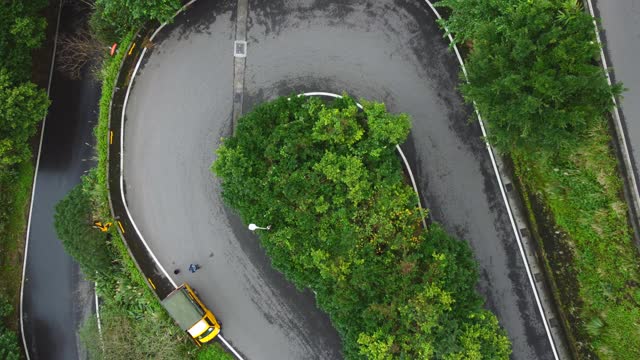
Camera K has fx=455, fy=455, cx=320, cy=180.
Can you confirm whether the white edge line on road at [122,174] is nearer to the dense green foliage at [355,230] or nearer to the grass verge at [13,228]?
the dense green foliage at [355,230]

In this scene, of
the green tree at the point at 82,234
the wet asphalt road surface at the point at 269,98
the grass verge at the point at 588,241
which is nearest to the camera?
the grass verge at the point at 588,241

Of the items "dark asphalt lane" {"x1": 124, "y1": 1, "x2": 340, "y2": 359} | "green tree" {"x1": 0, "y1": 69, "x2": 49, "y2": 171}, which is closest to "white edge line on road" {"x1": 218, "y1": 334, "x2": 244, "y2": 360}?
"dark asphalt lane" {"x1": 124, "y1": 1, "x2": 340, "y2": 359}

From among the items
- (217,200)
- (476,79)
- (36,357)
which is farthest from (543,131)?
(36,357)

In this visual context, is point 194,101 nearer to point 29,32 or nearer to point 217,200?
point 217,200

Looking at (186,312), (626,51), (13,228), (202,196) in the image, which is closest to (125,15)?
(202,196)

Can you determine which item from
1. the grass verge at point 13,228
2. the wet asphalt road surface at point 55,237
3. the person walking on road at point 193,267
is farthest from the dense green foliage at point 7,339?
the person walking on road at point 193,267

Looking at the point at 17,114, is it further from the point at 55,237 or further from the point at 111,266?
the point at 111,266

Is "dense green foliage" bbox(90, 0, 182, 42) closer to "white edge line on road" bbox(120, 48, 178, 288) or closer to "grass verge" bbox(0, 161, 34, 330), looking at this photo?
"white edge line on road" bbox(120, 48, 178, 288)
